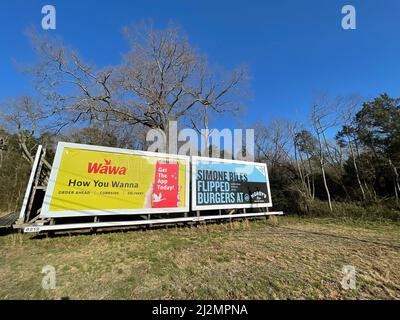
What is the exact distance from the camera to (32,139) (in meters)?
25.8

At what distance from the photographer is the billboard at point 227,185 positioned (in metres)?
9.60

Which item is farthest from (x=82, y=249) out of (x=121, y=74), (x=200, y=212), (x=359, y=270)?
(x=121, y=74)

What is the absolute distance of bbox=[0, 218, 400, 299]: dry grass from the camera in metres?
3.44

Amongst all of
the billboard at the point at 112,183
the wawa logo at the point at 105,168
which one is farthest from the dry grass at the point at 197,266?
the wawa logo at the point at 105,168

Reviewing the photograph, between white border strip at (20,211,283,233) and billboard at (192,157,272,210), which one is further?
billboard at (192,157,272,210)

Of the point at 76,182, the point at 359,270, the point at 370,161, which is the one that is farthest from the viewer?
the point at 370,161

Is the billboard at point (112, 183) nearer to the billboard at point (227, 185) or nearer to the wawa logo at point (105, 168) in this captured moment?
the wawa logo at point (105, 168)

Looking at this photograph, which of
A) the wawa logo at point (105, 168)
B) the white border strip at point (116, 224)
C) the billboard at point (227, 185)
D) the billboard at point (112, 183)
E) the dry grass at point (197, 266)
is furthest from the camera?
the billboard at point (227, 185)

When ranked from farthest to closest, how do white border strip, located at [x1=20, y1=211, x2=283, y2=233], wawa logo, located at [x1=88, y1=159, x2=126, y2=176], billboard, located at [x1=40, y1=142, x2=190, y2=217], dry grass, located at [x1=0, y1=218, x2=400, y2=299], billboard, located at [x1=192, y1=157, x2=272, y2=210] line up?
billboard, located at [x1=192, y1=157, x2=272, y2=210] → wawa logo, located at [x1=88, y1=159, x2=126, y2=176] → billboard, located at [x1=40, y1=142, x2=190, y2=217] → white border strip, located at [x1=20, y1=211, x2=283, y2=233] → dry grass, located at [x1=0, y1=218, x2=400, y2=299]

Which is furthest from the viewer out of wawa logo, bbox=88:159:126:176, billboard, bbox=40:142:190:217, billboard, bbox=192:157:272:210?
billboard, bbox=192:157:272:210

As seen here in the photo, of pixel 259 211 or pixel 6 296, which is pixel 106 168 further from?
pixel 259 211

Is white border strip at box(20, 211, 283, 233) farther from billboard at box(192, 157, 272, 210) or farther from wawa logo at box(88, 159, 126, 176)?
wawa logo at box(88, 159, 126, 176)

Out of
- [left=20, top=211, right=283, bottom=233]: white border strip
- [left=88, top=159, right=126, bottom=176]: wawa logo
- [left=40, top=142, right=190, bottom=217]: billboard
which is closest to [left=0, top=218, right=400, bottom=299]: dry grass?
[left=20, top=211, right=283, bottom=233]: white border strip
